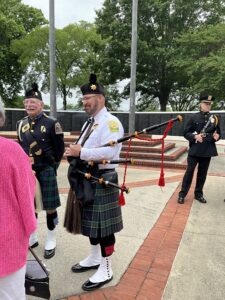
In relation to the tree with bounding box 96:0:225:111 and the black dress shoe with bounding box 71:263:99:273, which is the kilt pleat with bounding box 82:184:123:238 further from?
the tree with bounding box 96:0:225:111

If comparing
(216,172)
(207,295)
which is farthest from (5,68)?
(207,295)

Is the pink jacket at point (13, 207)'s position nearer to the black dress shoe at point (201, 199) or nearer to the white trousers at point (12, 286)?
the white trousers at point (12, 286)

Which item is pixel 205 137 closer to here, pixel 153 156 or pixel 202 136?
pixel 202 136

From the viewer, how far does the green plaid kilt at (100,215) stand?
2.87 m

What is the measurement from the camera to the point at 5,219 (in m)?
1.63

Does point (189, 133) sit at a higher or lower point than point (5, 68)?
lower

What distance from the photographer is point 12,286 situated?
5.59ft

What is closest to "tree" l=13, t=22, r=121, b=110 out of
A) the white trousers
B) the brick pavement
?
the brick pavement

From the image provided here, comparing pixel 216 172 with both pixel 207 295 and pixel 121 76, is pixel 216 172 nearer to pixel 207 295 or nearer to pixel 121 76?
pixel 207 295

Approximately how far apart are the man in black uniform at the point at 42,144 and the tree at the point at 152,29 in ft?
63.9

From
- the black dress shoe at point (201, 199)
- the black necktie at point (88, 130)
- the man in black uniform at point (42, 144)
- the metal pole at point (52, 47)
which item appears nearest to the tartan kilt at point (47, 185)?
the man in black uniform at point (42, 144)

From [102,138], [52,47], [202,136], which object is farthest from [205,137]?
[52,47]

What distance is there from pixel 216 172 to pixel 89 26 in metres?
20.3

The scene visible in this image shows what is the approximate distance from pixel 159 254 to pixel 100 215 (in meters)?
1.14
